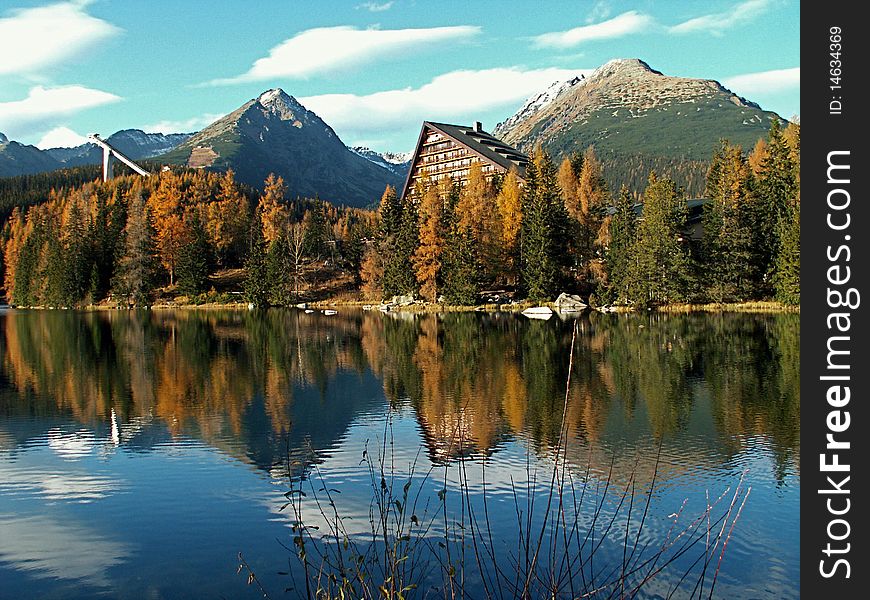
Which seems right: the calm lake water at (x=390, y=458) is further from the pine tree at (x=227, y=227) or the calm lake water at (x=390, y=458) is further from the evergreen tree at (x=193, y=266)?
the pine tree at (x=227, y=227)

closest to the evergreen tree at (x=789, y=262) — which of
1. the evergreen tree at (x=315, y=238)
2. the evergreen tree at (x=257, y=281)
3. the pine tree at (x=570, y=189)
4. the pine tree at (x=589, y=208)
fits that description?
the pine tree at (x=589, y=208)

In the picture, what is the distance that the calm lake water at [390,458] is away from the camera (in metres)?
8.88

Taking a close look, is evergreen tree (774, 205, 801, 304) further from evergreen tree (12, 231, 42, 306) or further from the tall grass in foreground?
evergreen tree (12, 231, 42, 306)

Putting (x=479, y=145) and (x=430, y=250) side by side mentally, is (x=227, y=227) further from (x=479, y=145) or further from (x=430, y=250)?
(x=430, y=250)

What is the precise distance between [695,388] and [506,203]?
4528 centimetres

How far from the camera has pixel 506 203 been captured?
64.9 meters

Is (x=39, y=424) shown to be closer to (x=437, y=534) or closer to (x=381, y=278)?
(x=437, y=534)

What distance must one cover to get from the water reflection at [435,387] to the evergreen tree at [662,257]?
46.2 ft

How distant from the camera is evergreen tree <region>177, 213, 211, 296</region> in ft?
260

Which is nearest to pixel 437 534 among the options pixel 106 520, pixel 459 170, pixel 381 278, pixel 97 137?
pixel 106 520

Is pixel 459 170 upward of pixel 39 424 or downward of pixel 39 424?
upward

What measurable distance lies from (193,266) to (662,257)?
5086cm
